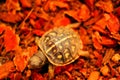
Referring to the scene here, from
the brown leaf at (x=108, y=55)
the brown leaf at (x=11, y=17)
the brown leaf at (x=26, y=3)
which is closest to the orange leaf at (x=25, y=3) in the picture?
the brown leaf at (x=26, y=3)

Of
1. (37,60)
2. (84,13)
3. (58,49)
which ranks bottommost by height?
A: (37,60)

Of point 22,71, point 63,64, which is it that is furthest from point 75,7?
point 22,71

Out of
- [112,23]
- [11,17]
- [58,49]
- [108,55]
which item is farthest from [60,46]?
[11,17]

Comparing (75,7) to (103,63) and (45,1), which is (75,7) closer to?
(45,1)

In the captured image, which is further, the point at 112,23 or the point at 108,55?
the point at 112,23

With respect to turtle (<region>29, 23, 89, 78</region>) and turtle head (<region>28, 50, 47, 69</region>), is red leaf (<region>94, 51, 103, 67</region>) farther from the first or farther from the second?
turtle head (<region>28, 50, 47, 69</region>)

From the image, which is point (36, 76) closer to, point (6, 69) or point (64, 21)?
point (6, 69)
